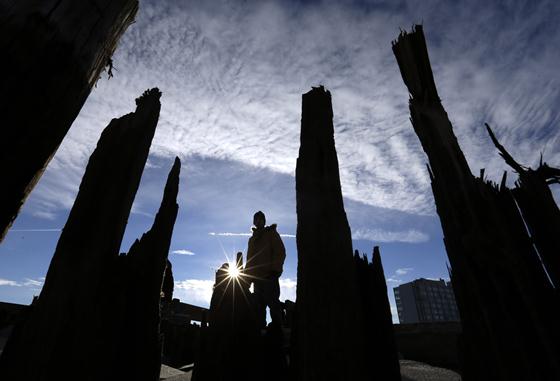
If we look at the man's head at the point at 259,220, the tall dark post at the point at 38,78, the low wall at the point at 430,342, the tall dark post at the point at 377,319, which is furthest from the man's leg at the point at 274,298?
the low wall at the point at 430,342

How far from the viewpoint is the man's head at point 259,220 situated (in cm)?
384

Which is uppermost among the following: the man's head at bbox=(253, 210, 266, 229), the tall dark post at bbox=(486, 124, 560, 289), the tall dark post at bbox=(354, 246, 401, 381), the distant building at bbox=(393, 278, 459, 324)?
the distant building at bbox=(393, 278, 459, 324)

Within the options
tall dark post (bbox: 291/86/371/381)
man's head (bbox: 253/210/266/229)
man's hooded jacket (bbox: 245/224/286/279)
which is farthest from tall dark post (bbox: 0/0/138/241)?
man's head (bbox: 253/210/266/229)

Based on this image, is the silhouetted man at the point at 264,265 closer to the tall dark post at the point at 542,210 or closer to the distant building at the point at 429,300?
the tall dark post at the point at 542,210

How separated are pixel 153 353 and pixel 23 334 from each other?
25.0 inches

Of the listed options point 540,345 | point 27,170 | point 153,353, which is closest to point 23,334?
point 153,353

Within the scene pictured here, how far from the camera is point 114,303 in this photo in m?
1.68

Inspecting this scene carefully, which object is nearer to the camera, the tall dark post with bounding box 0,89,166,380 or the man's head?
the tall dark post with bounding box 0,89,166,380

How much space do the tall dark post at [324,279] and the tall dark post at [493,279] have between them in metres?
0.62

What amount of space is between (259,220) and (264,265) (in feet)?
2.14

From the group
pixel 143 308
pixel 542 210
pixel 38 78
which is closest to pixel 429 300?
pixel 542 210

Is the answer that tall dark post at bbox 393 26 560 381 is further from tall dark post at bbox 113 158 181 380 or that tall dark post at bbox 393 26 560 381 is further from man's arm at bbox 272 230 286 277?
man's arm at bbox 272 230 286 277

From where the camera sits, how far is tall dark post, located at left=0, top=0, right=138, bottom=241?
58cm

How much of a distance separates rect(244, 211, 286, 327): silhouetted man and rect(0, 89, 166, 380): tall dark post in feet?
4.52
